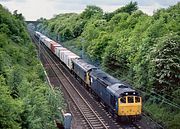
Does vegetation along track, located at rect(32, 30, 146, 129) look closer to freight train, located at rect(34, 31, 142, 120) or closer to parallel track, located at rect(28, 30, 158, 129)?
parallel track, located at rect(28, 30, 158, 129)

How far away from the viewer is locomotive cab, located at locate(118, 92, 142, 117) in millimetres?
28047

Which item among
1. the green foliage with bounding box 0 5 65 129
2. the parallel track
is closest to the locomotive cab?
the parallel track

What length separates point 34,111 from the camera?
1822 cm

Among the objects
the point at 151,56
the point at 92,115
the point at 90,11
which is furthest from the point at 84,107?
the point at 90,11

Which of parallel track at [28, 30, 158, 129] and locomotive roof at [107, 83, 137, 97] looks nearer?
locomotive roof at [107, 83, 137, 97]

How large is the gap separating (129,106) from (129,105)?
85 millimetres

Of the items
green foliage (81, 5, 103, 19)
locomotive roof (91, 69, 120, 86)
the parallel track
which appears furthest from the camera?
green foliage (81, 5, 103, 19)

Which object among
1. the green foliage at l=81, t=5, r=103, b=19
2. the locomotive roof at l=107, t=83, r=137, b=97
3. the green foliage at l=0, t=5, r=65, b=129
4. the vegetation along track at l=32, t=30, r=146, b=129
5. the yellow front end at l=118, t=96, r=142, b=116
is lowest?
the vegetation along track at l=32, t=30, r=146, b=129

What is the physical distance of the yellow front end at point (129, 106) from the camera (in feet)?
92.1

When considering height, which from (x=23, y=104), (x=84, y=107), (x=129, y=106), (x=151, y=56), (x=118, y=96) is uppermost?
(x=151, y=56)

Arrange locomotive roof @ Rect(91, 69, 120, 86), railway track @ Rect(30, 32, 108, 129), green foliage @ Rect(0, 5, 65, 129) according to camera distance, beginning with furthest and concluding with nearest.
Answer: locomotive roof @ Rect(91, 69, 120, 86)
railway track @ Rect(30, 32, 108, 129)
green foliage @ Rect(0, 5, 65, 129)

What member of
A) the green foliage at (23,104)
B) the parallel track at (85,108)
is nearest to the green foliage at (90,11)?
the parallel track at (85,108)

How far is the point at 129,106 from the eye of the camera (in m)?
28.2

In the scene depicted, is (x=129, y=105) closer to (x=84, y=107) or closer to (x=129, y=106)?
(x=129, y=106)
